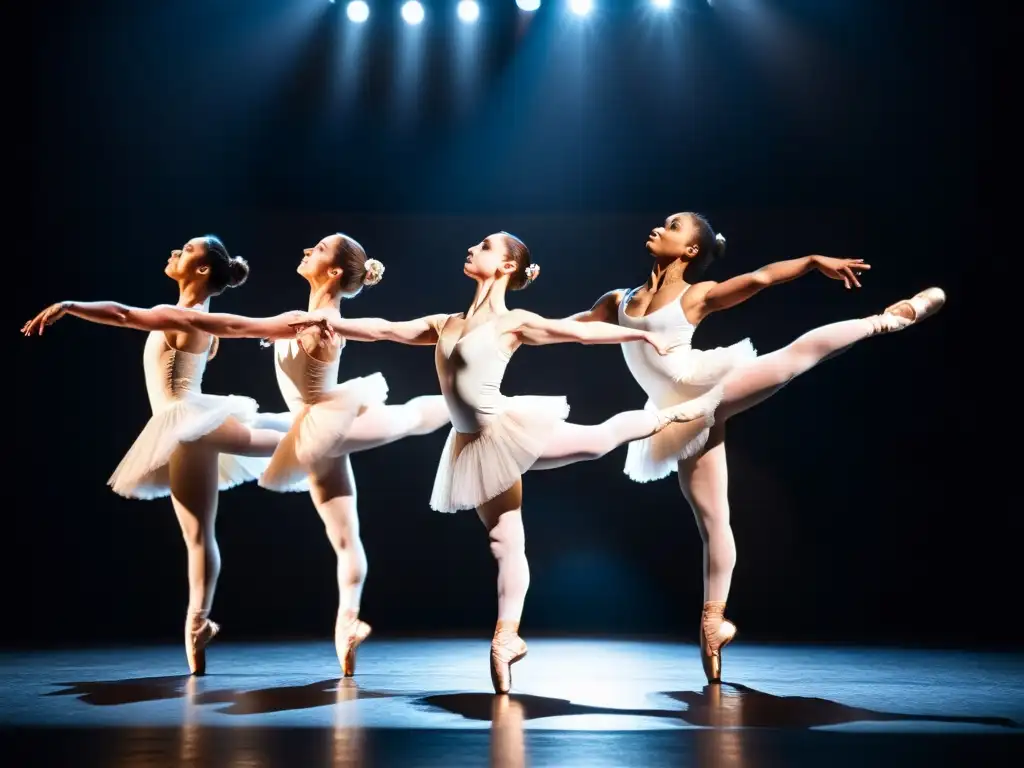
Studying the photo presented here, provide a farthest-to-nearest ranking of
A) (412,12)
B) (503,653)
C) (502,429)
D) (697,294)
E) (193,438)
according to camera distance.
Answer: (412,12) → (193,438) → (697,294) → (502,429) → (503,653)

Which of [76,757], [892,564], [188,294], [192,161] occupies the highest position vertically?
[192,161]

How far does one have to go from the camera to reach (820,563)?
232 inches

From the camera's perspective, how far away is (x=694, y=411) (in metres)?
A: 3.75

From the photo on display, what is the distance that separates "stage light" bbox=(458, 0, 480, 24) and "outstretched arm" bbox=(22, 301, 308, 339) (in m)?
2.57

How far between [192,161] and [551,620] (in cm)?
287

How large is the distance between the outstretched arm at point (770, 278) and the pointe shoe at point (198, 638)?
197 cm

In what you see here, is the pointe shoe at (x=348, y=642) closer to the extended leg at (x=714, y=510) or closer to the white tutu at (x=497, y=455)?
the white tutu at (x=497, y=455)

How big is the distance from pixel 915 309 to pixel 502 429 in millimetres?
1433

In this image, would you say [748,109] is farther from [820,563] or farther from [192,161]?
[192,161]

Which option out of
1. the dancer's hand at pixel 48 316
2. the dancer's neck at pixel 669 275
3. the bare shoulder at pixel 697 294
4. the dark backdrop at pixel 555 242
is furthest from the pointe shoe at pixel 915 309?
the dancer's hand at pixel 48 316

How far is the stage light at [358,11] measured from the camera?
5691 mm

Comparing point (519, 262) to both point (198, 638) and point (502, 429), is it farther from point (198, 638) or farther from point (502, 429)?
point (198, 638)

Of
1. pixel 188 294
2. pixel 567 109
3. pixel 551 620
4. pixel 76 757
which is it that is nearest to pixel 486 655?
pixel 551 620

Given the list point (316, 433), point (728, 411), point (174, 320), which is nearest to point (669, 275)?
point (728, 411)
